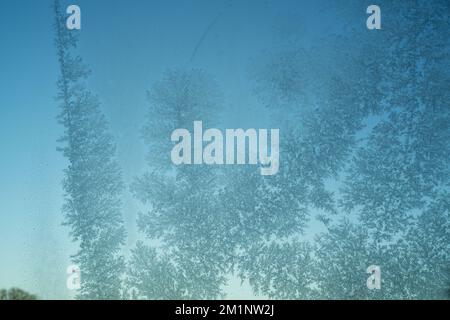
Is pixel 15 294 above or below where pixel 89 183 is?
below

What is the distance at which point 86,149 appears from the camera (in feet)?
15.8

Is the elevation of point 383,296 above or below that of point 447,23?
below

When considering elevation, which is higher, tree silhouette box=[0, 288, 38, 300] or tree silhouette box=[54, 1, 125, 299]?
tree silhouette box=[54, 1, 125, 299]

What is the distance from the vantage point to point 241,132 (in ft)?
15.3

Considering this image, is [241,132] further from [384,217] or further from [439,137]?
[439,137]

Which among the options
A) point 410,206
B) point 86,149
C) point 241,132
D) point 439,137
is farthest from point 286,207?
point 86,149

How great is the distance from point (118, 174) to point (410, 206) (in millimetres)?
3055

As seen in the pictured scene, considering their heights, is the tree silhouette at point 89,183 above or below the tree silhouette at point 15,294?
above

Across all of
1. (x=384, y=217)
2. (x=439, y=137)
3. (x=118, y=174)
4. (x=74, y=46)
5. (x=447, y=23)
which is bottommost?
(x=384, y=217)

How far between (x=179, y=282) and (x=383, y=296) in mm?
2078
